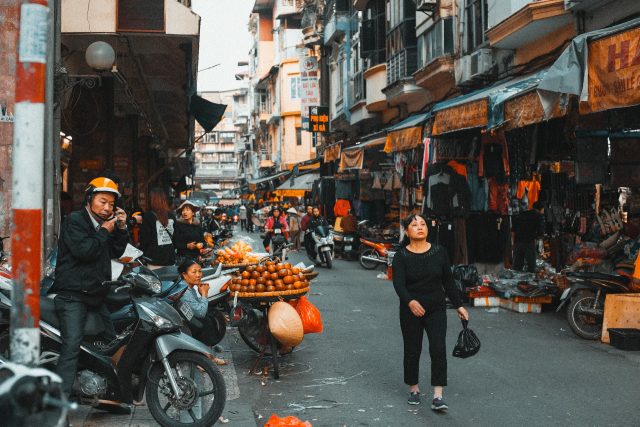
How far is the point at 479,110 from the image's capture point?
13.0 meters

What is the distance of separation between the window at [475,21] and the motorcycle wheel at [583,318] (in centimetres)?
831

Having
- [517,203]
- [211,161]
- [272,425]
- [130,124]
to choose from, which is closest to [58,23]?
[272,425]

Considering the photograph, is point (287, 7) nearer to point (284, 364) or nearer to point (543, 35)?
point (543, 35)

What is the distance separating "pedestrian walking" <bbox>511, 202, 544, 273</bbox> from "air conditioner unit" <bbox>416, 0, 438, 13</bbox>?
6100mm

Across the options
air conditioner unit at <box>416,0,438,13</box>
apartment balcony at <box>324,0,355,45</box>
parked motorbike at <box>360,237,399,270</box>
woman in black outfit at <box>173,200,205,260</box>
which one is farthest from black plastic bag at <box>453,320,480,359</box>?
apartment balcony at <box>324,0,355,45</box>

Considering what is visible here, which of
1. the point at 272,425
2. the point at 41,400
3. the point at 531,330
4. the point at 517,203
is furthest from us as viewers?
the point at 517,203

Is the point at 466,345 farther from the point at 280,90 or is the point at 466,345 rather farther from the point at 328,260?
the point at 280,90

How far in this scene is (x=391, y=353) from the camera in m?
9.78

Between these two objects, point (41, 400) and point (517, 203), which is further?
point (517, 203)

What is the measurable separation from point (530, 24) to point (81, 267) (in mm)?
10740

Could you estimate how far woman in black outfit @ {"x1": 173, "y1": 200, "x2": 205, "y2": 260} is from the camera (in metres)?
11.8

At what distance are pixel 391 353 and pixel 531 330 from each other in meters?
2.77

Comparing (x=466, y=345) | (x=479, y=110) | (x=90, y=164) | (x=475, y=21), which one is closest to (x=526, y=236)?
(x=479, y=110)

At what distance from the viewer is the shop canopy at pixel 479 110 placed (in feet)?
39.6
